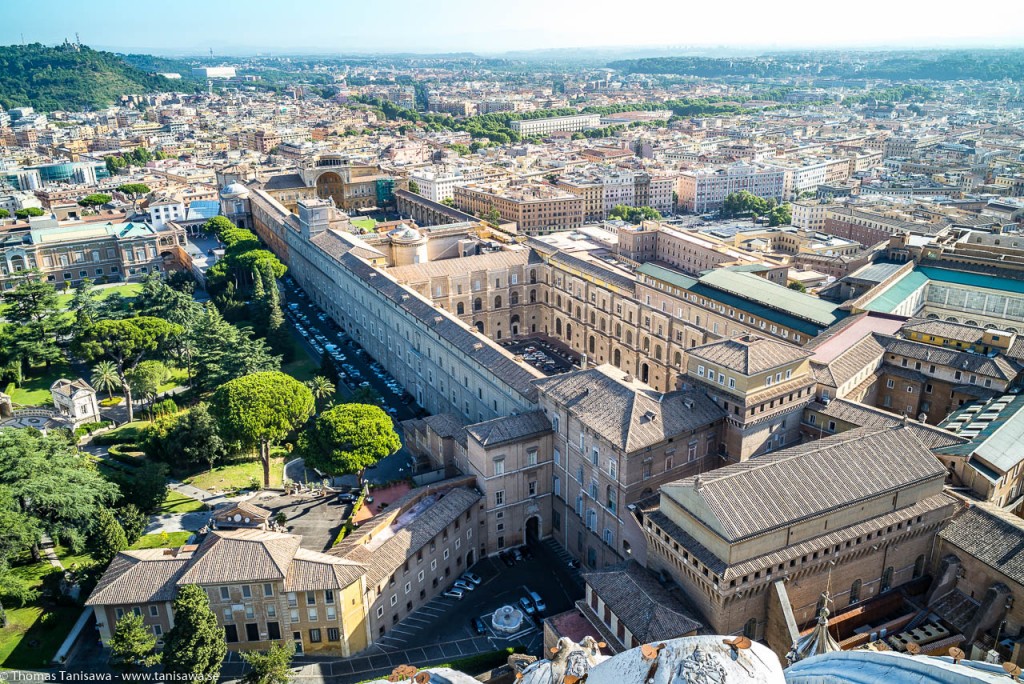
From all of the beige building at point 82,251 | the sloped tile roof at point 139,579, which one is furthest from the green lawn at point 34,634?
the beige building at point 82,251

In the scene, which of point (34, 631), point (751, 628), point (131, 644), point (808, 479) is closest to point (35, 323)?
point (34, 631)

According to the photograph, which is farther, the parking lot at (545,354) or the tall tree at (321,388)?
the parking lot at (545,354)

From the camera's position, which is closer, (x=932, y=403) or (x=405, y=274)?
(x=932, y=403)

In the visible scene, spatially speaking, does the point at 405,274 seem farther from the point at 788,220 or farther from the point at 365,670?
the point at 788,220

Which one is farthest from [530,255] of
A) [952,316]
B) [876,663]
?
[876,663]

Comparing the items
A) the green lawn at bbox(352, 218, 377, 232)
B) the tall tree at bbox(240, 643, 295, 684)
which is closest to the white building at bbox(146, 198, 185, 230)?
the green lawn at bbox(352, 218, 377, 232)

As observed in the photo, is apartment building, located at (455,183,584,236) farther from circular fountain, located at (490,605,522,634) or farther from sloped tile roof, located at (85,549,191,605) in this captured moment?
sloped tile roof, located at (85,549,191,605)

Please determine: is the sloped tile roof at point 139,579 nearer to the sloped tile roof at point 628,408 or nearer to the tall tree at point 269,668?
the tall tree at point 269,668
